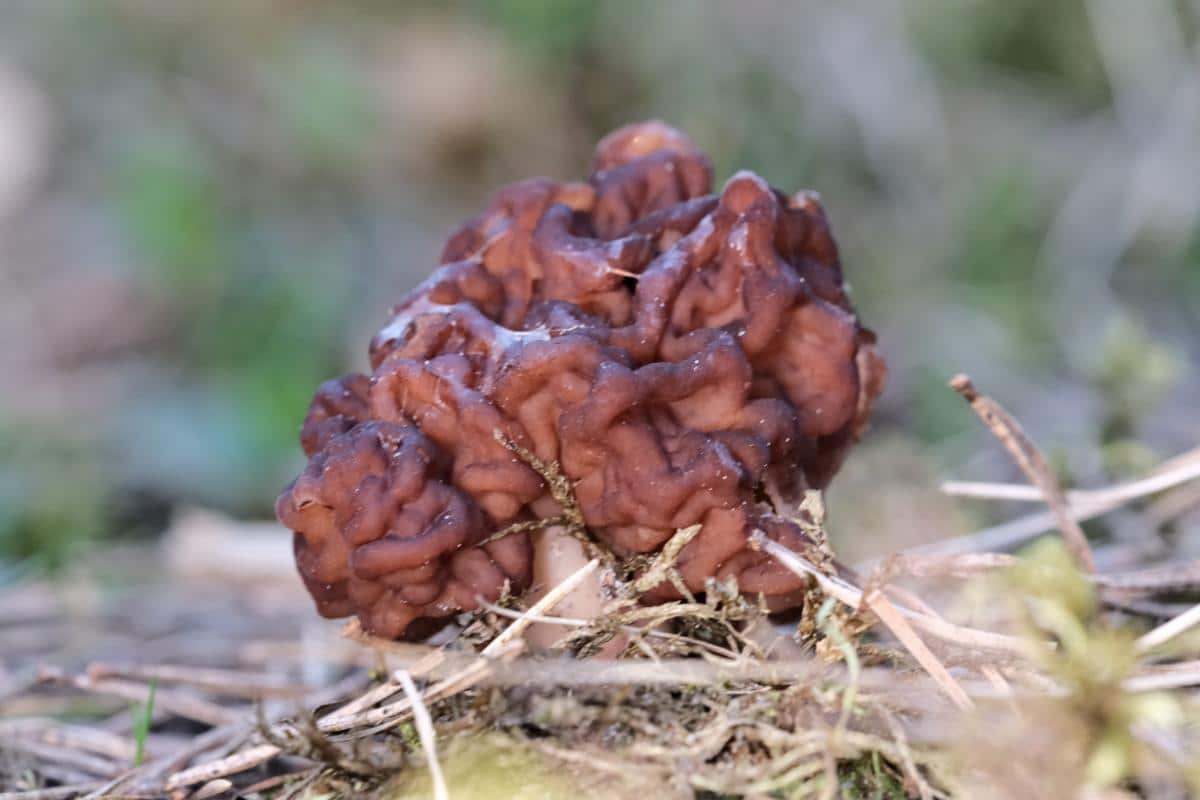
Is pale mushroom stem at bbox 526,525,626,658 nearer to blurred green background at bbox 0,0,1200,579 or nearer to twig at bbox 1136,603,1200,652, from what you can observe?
twig at bbox 1136,603,1200,652

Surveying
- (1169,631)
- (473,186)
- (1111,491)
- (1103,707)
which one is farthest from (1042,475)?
(473,186)

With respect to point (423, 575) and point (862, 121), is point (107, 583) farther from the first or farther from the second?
point (862, 121)

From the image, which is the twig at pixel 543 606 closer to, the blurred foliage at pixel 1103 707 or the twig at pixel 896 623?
the twig at pixel 896 623

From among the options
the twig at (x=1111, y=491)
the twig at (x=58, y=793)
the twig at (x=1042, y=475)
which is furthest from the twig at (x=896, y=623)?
the twig at (x=58, y=793)

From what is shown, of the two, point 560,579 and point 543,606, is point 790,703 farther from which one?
point 560,579

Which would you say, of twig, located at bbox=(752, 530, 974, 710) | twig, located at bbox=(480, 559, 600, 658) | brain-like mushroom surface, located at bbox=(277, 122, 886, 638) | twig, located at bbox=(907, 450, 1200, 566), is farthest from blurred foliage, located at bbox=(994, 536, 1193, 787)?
twig, located at bbox=(907, 450, 1200, 566)

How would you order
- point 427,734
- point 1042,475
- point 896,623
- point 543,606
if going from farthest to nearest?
point 1042,475, point 543,606, point 896,623, point 427,734

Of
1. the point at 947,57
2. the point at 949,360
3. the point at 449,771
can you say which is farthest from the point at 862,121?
→ the point at 449,771
